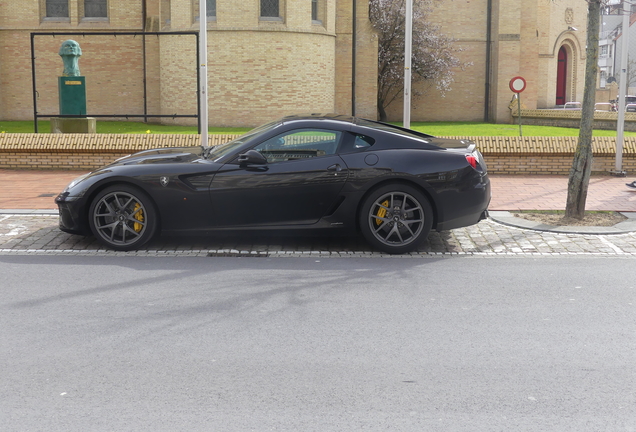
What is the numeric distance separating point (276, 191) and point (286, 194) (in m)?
0.11

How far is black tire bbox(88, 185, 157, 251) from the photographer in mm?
7875

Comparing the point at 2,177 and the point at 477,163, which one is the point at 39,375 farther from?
the point at 2,177

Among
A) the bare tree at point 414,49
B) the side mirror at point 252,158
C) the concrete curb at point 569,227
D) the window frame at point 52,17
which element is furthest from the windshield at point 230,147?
the bare tree at point 414,49

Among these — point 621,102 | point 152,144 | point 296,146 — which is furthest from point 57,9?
point 296,146

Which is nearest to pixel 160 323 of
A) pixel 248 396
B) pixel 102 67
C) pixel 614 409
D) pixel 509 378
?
pixel 248 396

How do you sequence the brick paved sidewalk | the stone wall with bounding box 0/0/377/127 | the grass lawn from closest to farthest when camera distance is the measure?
1. the brick paved sidewalk
2. the grass lawn
3. the stone wall with bounding box 0/0/377/127

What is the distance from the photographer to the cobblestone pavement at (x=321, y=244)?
26.3 feet

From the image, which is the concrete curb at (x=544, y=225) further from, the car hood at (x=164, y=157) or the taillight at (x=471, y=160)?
the car hood at (x=164, y=157)

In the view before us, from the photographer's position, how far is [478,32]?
3619cm

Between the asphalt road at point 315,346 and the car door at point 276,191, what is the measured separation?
1.92 feet

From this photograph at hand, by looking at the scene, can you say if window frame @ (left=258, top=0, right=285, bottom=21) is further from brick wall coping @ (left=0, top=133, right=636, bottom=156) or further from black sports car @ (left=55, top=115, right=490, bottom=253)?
black sports car @ (left=55, top=115, right=490, bottom=253)

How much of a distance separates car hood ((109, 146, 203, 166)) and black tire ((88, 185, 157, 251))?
0.46 m

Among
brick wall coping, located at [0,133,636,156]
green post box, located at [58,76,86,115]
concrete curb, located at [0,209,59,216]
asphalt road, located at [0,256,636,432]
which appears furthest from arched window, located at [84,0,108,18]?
asphalt road, located at [0,256,636,432]

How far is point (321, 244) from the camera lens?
27.8 feet
